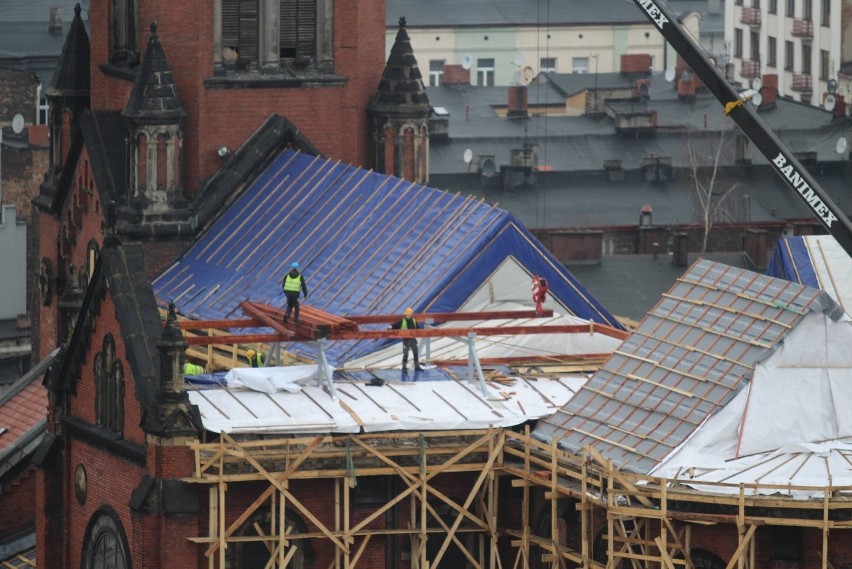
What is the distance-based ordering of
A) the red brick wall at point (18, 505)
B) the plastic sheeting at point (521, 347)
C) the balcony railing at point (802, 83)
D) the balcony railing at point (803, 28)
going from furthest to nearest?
the balcony railing at point (802, 83) → the balcony railing at point (803, 28) → the red brick wall at point (18, 505) → the plastic sheeting at point (521, 347)

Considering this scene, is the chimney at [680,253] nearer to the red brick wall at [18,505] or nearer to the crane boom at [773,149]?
the red brick wall at [18,505]

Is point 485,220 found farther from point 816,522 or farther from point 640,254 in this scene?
point 640,254

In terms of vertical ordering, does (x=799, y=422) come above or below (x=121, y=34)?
below

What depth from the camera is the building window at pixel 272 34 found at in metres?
96.4

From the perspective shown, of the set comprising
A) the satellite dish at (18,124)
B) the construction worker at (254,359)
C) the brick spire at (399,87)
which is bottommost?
the construction worker at (254,359)

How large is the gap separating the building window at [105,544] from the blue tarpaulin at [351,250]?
918 cm

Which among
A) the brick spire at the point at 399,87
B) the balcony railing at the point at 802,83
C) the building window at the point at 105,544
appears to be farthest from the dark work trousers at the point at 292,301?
the balcony railing at the point at 802,83

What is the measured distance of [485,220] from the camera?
8506cm

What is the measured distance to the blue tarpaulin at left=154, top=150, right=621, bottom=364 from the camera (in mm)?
84375

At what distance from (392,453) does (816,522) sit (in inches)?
442

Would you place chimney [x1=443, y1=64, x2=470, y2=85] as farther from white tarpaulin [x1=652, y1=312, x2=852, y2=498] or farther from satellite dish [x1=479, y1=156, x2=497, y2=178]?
white tarpaulin [x1=652, y1=312, x2=852, y2=498]

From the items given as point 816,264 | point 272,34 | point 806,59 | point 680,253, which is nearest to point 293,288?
point 272,34

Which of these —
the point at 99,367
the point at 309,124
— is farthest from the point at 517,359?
the point at 309,124

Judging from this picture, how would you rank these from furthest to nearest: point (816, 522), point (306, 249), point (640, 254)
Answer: point (640, 254), point (306, 249), point (816, 522)
